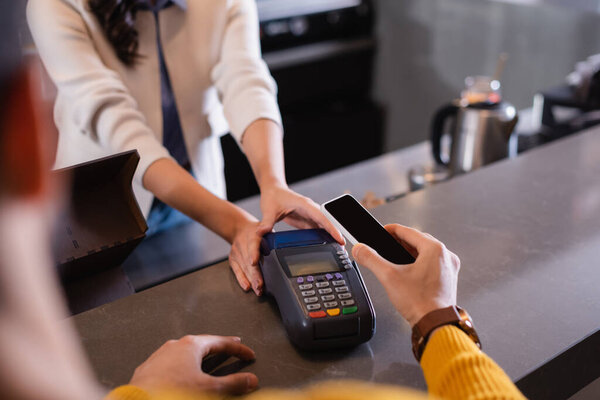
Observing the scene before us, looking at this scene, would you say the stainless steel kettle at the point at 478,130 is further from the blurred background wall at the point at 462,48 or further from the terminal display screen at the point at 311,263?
the blurred background wall at the point at 462,48

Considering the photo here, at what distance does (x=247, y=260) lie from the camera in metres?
0.89

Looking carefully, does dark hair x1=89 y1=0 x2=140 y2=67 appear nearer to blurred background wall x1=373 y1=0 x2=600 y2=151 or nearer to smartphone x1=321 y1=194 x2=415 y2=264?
smartphone x1=321 y1=194 x2=415 y2=264

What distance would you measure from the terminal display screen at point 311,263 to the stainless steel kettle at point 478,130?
816 mm

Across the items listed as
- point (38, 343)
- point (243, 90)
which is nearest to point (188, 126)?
point (243, 90)

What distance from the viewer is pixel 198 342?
0.67 metres

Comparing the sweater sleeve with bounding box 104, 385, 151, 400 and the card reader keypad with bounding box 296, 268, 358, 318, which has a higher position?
the sweater sleeve with bounding box 104, 385, 151, 400

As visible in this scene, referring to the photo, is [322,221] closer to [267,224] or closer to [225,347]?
[267,224]

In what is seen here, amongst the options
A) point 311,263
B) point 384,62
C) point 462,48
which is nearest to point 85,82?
point 311,263

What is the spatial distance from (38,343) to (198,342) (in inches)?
13.1

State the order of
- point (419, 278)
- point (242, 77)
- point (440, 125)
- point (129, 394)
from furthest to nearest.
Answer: point (440, 125) → point (242, 77) → point (419, 278) → point (129, 394)

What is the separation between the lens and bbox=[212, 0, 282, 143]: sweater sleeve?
49.9 inches

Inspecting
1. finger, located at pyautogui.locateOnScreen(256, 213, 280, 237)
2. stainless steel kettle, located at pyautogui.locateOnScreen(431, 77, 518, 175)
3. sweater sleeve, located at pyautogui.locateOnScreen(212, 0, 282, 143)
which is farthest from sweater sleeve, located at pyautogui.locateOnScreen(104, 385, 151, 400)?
stainless steel kettle, located at pyautogui.locateOnScreen(431, 77, 518, 175)

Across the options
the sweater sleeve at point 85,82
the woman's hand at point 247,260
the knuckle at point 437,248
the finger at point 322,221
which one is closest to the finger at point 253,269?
the woman's hand at point 247,260

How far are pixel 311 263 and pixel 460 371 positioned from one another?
0.25 metres
